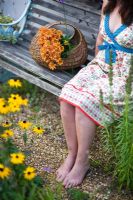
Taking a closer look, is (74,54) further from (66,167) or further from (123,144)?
(123,144)

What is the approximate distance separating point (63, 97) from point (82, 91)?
0.15m

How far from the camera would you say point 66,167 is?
147 inches

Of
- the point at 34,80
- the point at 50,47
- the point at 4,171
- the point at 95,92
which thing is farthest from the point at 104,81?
the point at 4,171

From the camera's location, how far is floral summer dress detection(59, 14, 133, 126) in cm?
346

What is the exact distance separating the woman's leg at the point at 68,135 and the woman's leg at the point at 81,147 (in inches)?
2.2

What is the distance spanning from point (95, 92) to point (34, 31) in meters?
1.76

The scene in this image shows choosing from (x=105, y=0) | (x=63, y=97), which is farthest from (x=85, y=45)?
(x=63, y=97)

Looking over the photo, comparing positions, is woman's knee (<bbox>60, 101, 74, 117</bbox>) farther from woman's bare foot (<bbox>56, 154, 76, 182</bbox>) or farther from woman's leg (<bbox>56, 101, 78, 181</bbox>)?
woman's bare foot (<bbox>56, 154, 76, 182</bbox>)

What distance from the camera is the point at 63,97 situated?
11.7 feet

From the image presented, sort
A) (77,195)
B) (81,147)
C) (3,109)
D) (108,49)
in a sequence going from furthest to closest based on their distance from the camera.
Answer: (108,49) < (81,147) < (77,195) < (3,109)

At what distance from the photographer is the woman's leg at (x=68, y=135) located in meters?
3.59

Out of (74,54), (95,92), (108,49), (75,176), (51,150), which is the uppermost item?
(108,49)

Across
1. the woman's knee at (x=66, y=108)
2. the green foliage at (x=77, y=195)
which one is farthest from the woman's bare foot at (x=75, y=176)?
the woman's knee at (x=66, y=108)

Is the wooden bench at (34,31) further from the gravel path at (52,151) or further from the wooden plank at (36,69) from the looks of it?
the gravel path at (52,151)
